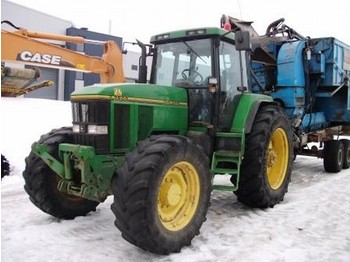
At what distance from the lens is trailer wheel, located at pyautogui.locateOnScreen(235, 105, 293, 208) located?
538 cm

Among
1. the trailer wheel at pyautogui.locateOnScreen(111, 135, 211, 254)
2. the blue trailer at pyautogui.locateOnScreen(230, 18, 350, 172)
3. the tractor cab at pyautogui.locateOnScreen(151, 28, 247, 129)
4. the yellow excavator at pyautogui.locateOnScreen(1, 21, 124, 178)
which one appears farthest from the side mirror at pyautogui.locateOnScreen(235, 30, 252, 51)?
the yellow excavator at pyautogui.locateOnScreen(1, 21, 124, 178)

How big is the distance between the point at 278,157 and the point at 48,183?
3.47m

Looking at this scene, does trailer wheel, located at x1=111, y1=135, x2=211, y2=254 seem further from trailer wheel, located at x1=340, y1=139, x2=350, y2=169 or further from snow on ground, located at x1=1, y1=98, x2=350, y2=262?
trailer wheel, located at x1=340, y1=139, x2=350, y2=169

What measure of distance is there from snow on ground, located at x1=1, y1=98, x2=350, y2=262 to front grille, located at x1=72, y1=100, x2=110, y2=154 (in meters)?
1.00

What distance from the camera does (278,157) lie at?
624 centimetres

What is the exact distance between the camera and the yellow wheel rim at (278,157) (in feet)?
19.8

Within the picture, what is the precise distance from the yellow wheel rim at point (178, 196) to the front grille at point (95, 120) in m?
0.75

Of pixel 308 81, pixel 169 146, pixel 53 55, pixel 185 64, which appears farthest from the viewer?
pixel 308 81

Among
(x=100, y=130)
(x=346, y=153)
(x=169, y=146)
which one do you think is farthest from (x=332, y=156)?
(x=100, y=130)

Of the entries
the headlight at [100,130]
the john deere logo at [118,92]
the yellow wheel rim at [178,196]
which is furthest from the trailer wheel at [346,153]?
the headlight at [100,130]

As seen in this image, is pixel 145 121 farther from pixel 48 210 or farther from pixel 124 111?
pixel 48 210

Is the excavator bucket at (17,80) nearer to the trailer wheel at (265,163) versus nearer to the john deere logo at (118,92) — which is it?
the trailer wheel at (265,163)

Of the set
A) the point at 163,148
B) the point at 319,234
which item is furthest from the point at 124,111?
the point at 319,234

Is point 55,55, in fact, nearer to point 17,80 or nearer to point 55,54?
point 55,54
